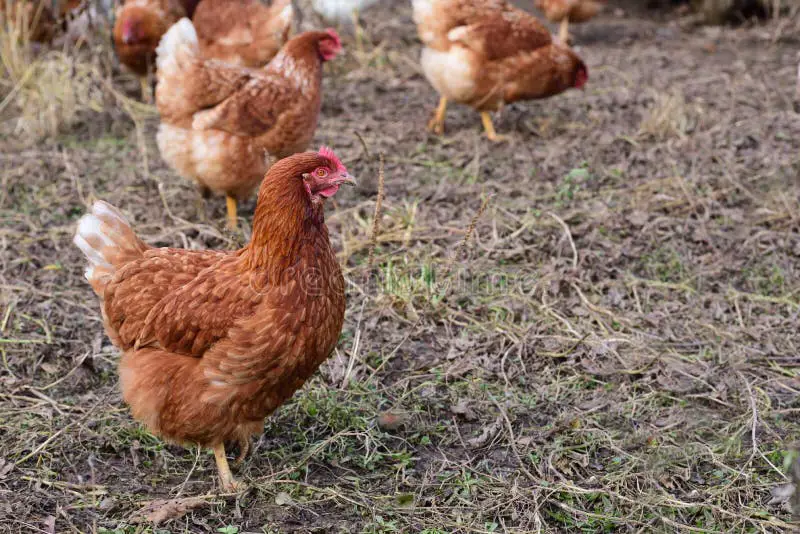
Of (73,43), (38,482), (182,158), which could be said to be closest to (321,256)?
(38,482)

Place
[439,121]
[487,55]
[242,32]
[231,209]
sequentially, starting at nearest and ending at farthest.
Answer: [231,209] → [487,55] → [439,121] → [242,32]

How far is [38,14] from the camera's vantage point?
7.12 m

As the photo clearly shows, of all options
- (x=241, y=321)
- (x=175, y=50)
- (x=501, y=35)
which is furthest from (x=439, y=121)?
(x=241, y=321)

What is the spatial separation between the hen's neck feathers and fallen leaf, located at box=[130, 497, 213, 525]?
896mm

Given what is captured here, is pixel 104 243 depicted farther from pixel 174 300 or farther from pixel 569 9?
pixel 569 9

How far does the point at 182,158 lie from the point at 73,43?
9.24 ft

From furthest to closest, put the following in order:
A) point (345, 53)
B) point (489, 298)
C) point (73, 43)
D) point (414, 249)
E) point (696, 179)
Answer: point (345, 53) < point (73, 43) < point (696, 179) < point (414, 249) < point (489, 298)

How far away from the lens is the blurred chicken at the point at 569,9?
8.12 meters

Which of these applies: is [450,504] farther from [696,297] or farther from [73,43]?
[73,43]

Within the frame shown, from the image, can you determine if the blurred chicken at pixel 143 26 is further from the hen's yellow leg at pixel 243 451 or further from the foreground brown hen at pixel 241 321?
the hen's yellow leg at pixel 243 451

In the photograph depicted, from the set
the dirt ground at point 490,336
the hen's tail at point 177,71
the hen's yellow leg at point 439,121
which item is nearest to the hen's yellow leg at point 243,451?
the dirt ground at point 490,336

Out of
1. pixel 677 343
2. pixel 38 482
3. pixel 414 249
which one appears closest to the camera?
pixel 38 482

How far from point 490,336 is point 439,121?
9.12 ft

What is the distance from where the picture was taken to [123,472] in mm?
3383
